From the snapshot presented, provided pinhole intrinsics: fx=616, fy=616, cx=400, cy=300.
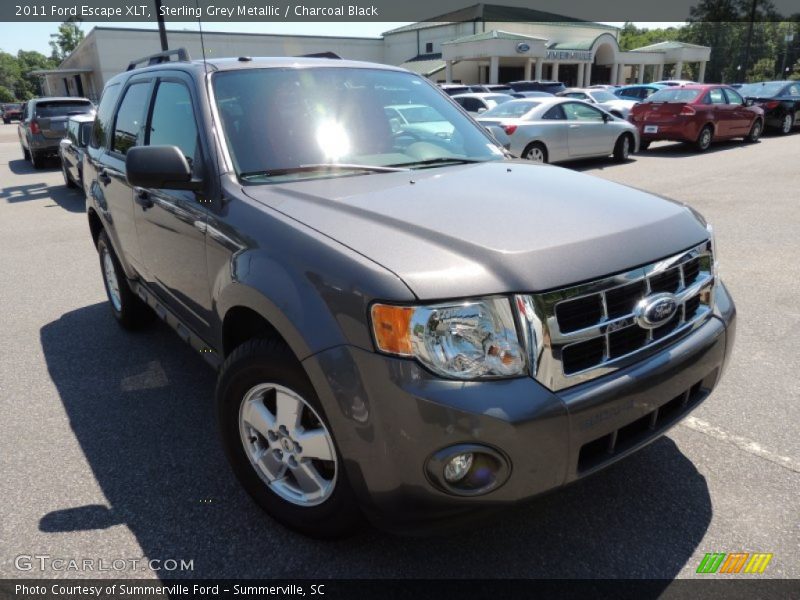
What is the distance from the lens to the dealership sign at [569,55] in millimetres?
48312

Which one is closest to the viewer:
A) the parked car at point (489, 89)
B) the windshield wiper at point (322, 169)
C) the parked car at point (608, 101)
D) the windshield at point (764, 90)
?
the windshield wiper at point (322, 169)

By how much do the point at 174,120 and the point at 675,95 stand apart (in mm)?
14466

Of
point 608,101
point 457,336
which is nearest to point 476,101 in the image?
point 608,101

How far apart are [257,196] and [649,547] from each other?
6.89ft

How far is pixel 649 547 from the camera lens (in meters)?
2.37

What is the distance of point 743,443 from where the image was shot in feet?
9.89

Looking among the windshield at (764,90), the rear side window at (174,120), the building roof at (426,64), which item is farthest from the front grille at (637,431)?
the building roof at (426,64)

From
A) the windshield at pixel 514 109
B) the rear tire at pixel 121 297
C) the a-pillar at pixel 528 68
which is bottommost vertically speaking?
the rear tire at pixel 121 297

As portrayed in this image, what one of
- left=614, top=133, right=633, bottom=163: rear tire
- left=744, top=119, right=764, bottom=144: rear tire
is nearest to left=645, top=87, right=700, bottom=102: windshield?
left=614, top=133, right=633, bottom=163: rear tire

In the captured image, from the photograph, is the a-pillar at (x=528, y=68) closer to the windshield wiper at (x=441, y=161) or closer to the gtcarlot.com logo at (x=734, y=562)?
the windshield wiper at (x=441, y=161)

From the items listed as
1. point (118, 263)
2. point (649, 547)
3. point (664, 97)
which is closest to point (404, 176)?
point (649, 547)

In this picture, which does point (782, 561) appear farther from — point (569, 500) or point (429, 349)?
point (429, 349)

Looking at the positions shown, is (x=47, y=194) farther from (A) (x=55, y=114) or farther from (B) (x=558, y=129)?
(B) (x=558, y=129)

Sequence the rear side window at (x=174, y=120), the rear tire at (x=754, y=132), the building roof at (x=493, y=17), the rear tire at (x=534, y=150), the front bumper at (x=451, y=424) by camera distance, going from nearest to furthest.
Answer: the front bumper at (x=451, y=424)
the rear side window at (x=174, y=120)
the rear tire at (x=534, y=150)
the rear tire at (x=754, y=132)
the building roof at (x=493, y=17)
